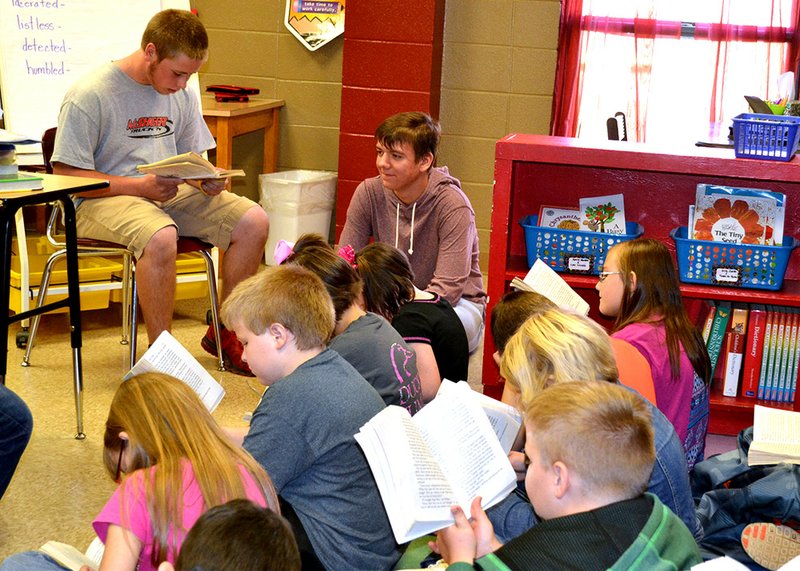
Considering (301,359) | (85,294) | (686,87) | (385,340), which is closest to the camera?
(301,359)

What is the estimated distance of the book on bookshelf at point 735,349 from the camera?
3.11 meters

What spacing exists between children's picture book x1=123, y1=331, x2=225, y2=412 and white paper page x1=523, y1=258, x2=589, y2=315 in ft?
3.15

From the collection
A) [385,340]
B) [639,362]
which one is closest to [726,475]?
[639,362]

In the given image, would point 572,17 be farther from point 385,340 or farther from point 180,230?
point 385,340

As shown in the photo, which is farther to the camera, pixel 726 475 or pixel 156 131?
pixel 156 131

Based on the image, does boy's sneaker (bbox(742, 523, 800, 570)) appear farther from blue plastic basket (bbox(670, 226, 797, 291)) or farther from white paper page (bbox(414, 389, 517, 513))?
blue plastic basket (bbox(670, 226, 797, 291))

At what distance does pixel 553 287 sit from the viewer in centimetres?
266

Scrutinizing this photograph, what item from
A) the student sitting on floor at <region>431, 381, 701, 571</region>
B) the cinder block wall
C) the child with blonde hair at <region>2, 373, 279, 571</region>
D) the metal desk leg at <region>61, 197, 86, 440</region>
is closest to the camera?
the student sitting on floor at <region>431, 381, 701, 571</region>

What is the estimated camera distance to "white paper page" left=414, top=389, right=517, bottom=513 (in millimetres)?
1579

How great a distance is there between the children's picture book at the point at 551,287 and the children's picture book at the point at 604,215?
1.77 ft

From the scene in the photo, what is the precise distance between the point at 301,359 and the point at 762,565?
0.96m

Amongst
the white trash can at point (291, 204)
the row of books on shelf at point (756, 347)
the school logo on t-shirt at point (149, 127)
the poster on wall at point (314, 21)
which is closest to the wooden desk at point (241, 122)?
the white trash can at point (291, 204)

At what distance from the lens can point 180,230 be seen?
3527 millimetres

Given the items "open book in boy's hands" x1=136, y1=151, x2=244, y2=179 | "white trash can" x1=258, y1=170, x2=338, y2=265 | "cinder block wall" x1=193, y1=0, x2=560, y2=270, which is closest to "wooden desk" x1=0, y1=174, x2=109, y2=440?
"open book in boy's hands" x1=136, y1=151, x2=244, y2=179
